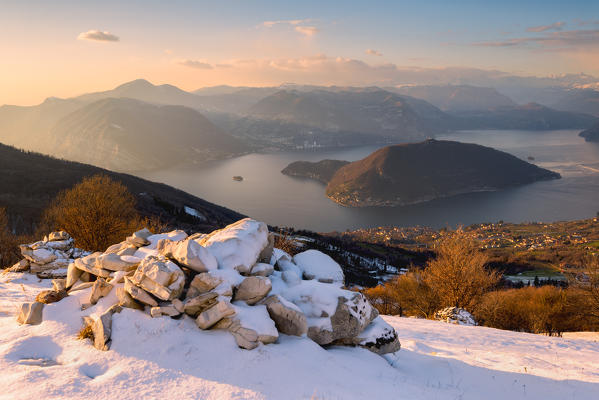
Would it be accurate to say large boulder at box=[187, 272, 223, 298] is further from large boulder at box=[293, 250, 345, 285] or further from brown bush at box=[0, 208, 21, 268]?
brown bush at box=[0, 208, 21, 268]

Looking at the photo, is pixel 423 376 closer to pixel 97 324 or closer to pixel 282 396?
pixel 282 396

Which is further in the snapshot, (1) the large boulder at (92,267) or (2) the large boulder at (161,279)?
(1) the large boulder at (92,267)

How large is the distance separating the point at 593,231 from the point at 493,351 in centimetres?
17141

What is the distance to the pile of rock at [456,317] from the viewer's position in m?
21.1

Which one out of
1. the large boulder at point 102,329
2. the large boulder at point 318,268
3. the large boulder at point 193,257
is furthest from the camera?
the large boulder at point 318,268

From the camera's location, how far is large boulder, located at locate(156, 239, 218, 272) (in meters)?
9.38

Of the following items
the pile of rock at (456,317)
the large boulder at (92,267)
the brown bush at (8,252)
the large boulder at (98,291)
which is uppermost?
the large boulder at (92,267)

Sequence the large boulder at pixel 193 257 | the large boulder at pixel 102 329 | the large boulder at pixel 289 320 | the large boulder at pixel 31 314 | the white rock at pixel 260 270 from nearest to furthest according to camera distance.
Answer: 1. the large boulder at pixel 102 329
2. the large boulder at pixel 31 314
3. the large boulder at pixel 289 320
4. the large boulder at pixel 193 257
5. the white rock at pixel 260 270

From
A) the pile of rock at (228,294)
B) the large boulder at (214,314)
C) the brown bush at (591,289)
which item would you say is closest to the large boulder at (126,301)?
the pile of rock at (228,294)

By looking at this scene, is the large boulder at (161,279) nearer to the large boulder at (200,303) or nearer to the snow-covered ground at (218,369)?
the large boulder at (200,303)

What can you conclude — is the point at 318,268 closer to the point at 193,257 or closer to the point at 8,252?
the point at 193,257

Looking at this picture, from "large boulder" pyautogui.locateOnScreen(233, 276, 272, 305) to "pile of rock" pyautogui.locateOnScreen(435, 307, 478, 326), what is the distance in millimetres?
15967

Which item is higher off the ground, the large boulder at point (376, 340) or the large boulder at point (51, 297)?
the large boulder at point (51, 297)

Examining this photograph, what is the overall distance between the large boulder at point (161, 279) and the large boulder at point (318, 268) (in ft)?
18.9
